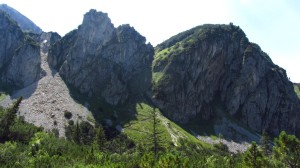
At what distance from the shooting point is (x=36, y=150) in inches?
6181

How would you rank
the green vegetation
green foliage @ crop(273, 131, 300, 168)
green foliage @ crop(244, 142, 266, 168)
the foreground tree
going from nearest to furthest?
green foliage @ crop(244, 142, 266, 168), green foliage @ crop(273, 131, 300, 168), the green vegetation, the foreground tree

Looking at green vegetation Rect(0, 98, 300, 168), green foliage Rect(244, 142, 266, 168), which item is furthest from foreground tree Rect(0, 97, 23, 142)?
green foliage Rect(244, 142, 266, 168)

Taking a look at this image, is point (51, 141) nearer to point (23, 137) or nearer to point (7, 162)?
point (23, 137)

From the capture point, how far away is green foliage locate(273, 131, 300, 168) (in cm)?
6669

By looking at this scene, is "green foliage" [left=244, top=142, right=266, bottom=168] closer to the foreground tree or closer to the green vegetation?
the green vegetation

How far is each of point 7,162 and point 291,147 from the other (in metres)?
105

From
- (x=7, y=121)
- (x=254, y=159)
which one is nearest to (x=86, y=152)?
(x=7, y=121)

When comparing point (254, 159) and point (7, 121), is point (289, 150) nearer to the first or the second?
point (254, 159)

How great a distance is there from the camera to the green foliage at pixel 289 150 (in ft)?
219

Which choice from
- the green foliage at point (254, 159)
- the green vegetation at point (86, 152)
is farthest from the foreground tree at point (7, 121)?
the green foliage at point (254, 159)

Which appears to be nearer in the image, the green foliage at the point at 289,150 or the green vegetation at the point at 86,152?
the green foliage at the point at 289,150

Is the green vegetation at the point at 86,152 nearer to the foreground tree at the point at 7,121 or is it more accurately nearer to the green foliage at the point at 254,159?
the foreground tree at the point at 7,121

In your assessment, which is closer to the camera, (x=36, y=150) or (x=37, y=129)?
(x=36, y=150)

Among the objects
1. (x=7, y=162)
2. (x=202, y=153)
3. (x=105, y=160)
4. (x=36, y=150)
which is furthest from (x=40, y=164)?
(x=202, y=153)
